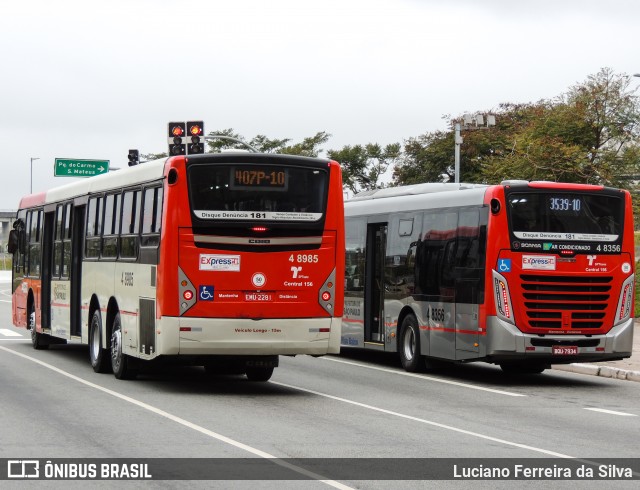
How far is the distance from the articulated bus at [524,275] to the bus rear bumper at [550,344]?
16 millimetres

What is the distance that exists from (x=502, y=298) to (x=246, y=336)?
4486mm

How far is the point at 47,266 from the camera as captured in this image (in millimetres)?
25641

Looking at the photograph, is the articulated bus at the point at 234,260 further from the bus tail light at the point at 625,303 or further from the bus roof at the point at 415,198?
the bus tail light at the point at 625,303

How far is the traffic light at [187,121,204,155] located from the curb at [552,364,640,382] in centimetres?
1111

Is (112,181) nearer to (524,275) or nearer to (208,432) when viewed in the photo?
(524,275)

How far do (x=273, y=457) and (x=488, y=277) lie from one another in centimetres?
911

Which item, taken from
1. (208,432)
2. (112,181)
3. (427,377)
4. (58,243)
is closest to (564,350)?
(427,377)

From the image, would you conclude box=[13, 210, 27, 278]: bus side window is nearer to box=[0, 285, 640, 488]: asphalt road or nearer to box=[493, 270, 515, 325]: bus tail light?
box=[0, 285, 640, 488]: asphalt road

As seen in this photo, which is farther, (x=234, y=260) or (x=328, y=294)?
(x=328, y=294)

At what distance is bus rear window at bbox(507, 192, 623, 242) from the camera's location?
793 inches

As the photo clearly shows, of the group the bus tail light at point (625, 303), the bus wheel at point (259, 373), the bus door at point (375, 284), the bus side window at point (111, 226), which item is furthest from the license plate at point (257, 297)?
the bus door at point (375, 284)

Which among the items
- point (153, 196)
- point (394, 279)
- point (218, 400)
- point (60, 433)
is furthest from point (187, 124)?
point (60, 433)

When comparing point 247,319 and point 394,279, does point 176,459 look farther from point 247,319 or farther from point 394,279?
point 394,279

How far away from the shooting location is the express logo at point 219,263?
17547mm
